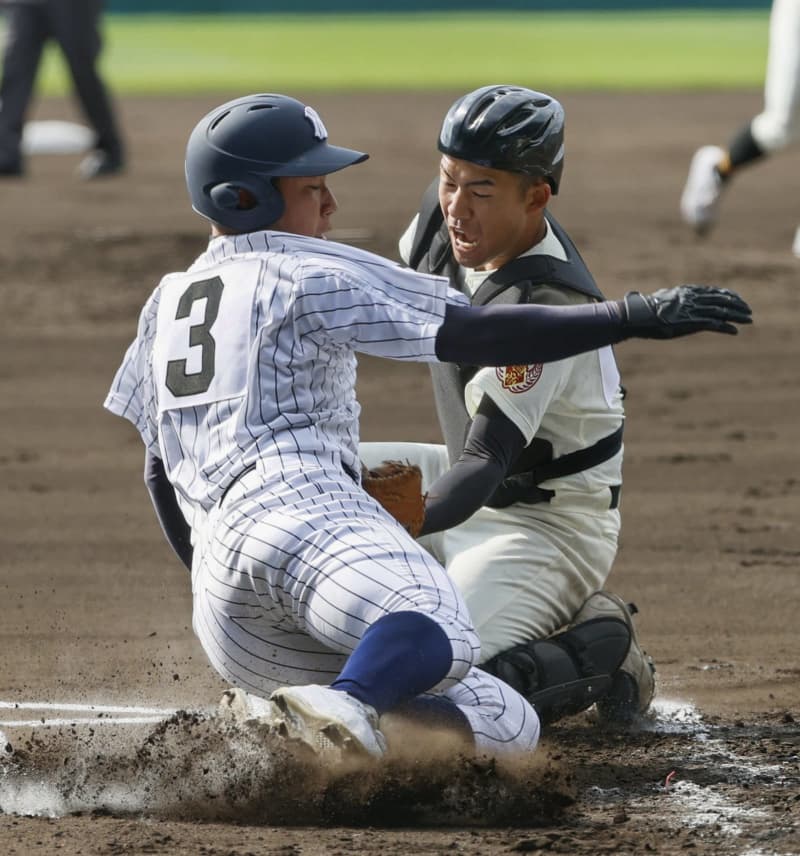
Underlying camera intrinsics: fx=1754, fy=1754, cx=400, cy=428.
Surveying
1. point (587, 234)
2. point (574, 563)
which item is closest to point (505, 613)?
point (574, 563)

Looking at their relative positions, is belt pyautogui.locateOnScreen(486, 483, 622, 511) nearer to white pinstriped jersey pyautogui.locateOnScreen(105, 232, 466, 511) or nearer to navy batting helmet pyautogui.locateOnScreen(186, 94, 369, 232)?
white pinstriped jersey pyautogui.locateOnScreen(105, 232, 466, 511)

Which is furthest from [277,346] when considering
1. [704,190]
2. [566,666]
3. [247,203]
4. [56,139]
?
[56,139]

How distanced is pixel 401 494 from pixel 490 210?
79 cm

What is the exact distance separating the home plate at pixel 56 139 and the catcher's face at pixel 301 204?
11.6m

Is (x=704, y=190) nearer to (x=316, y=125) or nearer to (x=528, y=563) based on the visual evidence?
(x=528, y=563)

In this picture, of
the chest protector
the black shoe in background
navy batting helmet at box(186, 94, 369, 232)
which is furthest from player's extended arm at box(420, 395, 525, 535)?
the black shoe in background

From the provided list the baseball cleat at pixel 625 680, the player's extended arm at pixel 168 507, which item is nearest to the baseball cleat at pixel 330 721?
the player's extended arm at pixel 168 507

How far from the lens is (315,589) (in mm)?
3133

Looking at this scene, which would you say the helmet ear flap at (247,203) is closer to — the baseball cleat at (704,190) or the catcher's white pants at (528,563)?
the catcher's white pants at (528,563)

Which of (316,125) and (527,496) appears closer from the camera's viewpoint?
(316,125)

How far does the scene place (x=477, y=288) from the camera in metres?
4.03

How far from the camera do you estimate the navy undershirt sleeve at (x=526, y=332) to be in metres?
3.21

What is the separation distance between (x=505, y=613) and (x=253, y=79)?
1635 centimetres

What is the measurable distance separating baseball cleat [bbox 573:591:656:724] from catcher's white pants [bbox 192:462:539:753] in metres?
0.58
